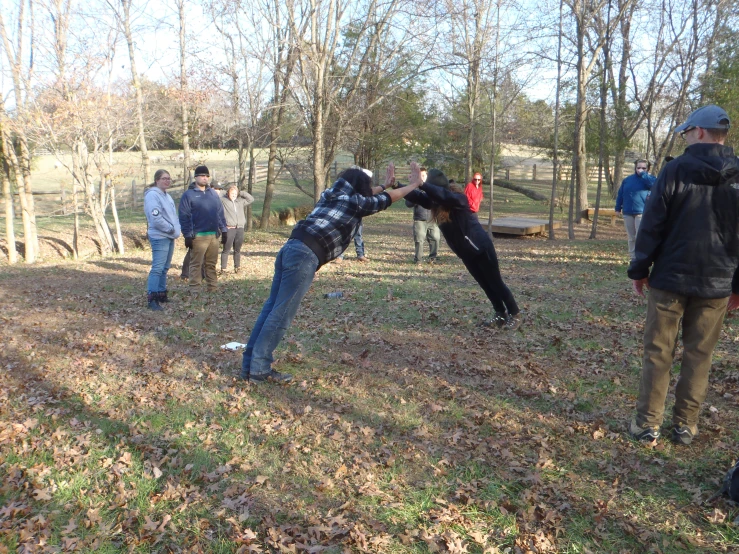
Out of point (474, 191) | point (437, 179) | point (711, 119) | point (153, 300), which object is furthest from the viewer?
point (474, 191)

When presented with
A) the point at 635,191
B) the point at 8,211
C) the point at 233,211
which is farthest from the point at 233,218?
the point at 8,211

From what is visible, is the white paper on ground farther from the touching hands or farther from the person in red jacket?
the person in red jacket

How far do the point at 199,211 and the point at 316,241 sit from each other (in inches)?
212

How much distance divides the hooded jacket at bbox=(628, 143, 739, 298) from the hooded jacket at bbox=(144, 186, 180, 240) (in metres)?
7.19

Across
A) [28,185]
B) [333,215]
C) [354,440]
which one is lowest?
[354,440]

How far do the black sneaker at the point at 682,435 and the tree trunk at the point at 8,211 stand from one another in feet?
57.5

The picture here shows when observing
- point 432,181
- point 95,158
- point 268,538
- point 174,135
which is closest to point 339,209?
point 432,181

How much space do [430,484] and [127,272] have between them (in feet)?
36.3

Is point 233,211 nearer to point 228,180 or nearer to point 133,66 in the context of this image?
point 133,66

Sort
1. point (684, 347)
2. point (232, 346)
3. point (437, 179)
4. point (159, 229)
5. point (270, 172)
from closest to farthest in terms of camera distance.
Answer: point (684, 347), point (232, 346), point (437, 179), point (159, 229), point (270, 172)

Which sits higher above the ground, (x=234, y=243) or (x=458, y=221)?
(x=458, y=221)

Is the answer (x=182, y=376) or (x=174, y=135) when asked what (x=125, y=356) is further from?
(x=174, y=135)

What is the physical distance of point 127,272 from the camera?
13297 mm

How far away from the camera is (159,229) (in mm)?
9289
